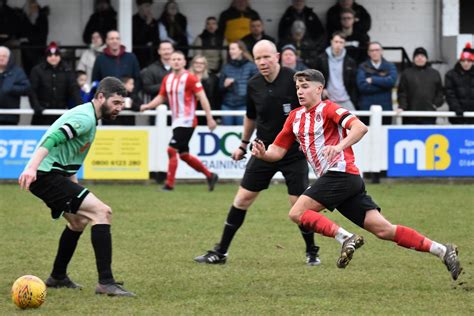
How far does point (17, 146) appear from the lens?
16.7 metres

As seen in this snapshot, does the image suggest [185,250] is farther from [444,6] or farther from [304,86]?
[444,6]

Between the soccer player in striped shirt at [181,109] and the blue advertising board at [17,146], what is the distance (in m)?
1.67

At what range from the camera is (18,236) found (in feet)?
38.2

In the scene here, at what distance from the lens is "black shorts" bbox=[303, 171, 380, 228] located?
27.9 feet

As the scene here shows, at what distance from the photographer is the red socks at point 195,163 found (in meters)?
15.8

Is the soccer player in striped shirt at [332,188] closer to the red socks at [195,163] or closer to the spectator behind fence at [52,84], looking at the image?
the red socks at [195,163]

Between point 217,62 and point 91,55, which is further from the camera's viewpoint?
point 217,62

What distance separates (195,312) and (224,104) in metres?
10.1

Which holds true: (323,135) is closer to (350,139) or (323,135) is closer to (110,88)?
(350,139)

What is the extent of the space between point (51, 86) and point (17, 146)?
1051 millimetres

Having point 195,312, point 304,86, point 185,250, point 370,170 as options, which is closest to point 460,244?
point 185,250

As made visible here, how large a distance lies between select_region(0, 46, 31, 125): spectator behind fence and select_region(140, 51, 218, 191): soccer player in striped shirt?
234 cm

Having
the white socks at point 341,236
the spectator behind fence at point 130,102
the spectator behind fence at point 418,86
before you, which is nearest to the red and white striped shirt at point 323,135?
the white socks at point 341,236

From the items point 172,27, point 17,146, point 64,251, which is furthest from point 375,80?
point 64,251
